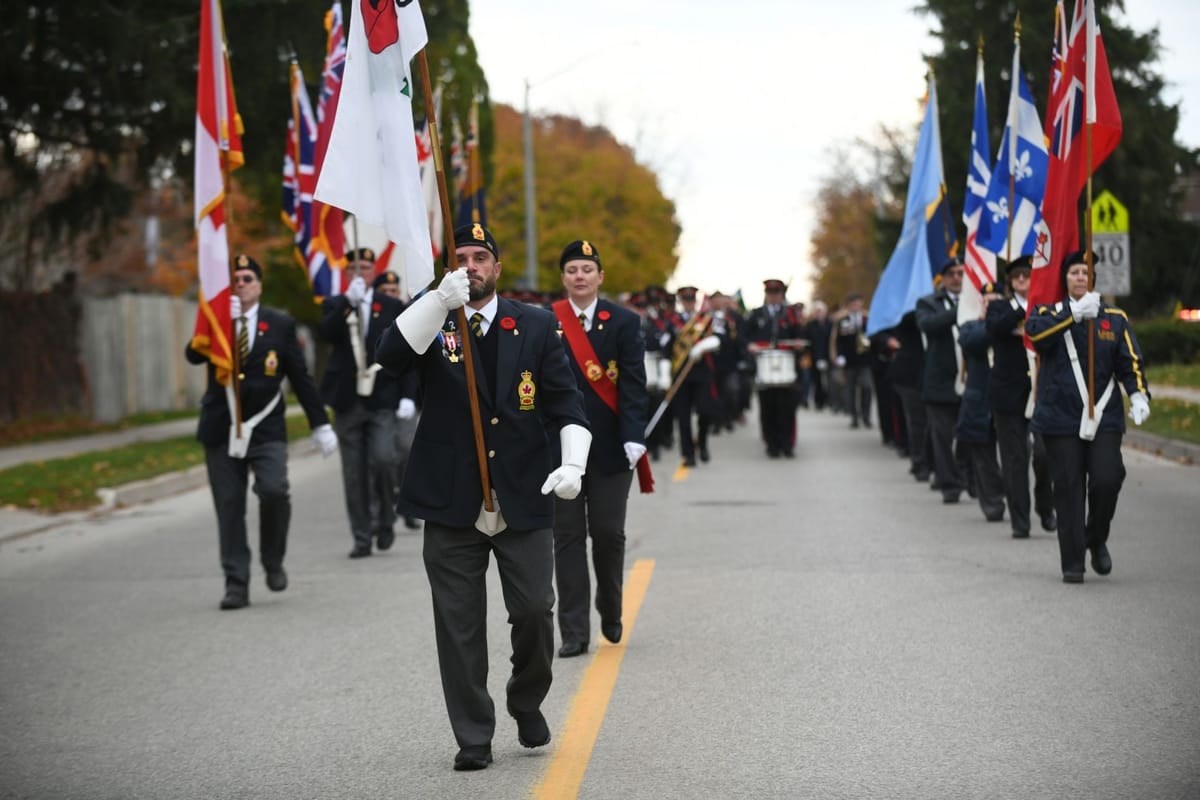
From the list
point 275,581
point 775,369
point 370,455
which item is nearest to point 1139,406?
point 275,581

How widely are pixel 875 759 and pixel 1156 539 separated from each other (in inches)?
275

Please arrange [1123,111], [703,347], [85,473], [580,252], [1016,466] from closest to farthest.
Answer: [580,252], [1016,466], [85,473], [703,347], [1123,111]

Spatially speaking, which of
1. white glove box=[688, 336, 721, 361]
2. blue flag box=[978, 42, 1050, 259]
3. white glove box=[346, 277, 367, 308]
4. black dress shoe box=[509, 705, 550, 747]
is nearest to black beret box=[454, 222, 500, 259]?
black dress shoe box=[509, 705, 550, 747]

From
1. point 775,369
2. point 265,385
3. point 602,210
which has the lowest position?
point 775,369

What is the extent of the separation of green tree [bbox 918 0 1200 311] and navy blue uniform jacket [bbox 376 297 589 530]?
125 ft

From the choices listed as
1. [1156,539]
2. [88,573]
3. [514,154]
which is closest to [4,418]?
[88,573]

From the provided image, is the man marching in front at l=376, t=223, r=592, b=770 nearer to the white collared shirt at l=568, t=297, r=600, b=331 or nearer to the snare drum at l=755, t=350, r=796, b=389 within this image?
the white collared shirt at l=568, t=297, r=600, b=331

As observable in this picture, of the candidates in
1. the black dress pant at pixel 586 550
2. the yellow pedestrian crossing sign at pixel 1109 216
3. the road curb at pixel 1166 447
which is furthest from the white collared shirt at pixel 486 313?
the yellow pedestrian crossing sign at pixel 1109 216

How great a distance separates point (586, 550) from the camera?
8.89m

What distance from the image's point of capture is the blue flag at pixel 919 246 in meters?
18.2

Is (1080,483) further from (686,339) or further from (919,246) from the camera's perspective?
(686,339)

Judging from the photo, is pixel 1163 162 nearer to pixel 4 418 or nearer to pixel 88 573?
pixel 4 418

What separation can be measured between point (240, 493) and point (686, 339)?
12.2 metres

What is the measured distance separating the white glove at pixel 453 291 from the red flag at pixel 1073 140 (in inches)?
228
